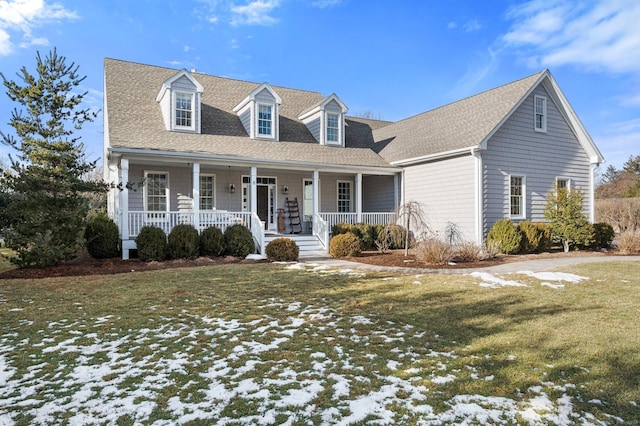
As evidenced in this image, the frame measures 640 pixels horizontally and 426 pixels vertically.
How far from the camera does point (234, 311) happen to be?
579cm

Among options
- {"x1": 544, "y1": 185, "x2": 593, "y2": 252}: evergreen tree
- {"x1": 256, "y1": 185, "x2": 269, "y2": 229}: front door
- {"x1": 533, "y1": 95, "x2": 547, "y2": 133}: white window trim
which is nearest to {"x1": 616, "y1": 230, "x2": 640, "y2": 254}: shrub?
{"x1": 544, "y1": 185, "x2": 593, "y2": 252}: evergreen tree

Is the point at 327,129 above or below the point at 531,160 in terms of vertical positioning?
Answer: above

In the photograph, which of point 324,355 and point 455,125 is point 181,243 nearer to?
point 324,355

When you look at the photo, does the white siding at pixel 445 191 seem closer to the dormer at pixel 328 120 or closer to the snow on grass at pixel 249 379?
the dormer at pixel 328 120

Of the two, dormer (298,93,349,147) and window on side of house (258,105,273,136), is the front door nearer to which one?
window on side of house (258,105,273,136)

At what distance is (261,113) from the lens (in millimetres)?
15820

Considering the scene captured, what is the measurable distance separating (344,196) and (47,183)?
12238 mm

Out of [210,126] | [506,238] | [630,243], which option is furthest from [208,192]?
[630,243]

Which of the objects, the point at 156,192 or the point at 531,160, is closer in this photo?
the point at 156,192

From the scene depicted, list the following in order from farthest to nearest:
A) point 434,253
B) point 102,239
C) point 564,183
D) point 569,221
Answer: point 564,183 → point 569,221 → point 102,239 → point 434,253

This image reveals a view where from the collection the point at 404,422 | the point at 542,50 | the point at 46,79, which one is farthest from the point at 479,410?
the point at 542,50

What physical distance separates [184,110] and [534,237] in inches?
553

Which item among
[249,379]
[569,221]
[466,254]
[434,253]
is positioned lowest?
[249,379]

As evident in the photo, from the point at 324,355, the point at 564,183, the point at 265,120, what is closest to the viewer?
the point at 324,355
